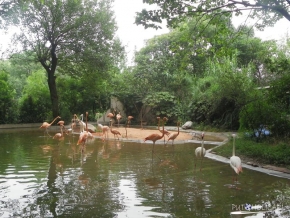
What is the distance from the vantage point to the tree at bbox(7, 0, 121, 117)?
21375 mm

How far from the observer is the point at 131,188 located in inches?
246

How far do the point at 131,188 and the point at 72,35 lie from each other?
17.9 meters

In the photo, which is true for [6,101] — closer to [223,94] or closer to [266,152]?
[223,94]

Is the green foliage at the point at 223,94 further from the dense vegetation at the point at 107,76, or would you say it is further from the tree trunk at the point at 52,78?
the tree trunk at the point at 52,78

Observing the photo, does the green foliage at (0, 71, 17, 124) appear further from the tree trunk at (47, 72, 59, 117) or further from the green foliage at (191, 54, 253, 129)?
the green foliage at (191, 54, 253, 129)

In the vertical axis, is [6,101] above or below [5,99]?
below

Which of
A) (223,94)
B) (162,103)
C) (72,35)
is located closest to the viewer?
(223,94)


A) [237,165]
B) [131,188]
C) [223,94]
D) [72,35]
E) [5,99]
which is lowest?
[131,188]

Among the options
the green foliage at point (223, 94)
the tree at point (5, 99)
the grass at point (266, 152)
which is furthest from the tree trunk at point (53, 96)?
the grass at point (266, 152)

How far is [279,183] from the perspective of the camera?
665 centimetres

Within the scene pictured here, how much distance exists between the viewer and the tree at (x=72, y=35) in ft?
70.1

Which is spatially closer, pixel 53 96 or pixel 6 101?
pixel 53 96

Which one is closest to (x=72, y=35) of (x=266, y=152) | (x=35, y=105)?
(x=35, y=105)

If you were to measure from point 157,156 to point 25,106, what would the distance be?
57.8 feet
